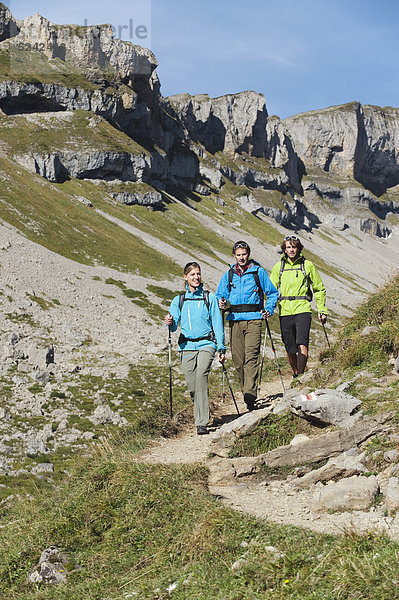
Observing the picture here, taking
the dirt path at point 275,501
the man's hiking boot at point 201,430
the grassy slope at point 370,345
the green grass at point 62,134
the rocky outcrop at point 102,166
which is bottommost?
the man's hiking boot at point 201,430

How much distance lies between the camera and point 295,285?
1117cm

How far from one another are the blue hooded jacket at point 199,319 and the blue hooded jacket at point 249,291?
2.58 feet

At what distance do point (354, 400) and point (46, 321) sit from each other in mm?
24398

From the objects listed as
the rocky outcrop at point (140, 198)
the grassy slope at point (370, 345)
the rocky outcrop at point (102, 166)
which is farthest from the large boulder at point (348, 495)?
the rocky outcrop at point (140, 198)

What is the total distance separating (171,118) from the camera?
173 meters

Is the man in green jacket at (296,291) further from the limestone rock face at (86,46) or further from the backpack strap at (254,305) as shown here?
the limestone rock face at (86,46)

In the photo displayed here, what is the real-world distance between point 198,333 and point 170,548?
5.41 metres

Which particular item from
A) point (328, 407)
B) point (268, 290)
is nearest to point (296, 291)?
point (268, 290)

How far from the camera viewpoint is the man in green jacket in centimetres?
1112

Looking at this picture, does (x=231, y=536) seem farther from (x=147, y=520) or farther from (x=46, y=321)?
(x=46, y=321)

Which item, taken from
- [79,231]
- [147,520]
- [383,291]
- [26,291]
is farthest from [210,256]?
[147,520]

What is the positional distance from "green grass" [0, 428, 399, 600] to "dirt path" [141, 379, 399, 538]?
402 mm

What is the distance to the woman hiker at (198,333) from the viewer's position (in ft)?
32.1

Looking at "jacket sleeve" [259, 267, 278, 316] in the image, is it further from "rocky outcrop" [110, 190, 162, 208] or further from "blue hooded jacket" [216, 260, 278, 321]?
"rocky outcrop" [110, 190, 162, 208]
